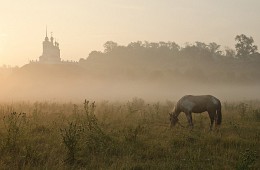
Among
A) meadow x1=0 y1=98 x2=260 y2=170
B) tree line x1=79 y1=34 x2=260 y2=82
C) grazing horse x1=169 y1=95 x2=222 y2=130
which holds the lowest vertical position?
meadow x1=0 y1=98 x2=260 y2=170

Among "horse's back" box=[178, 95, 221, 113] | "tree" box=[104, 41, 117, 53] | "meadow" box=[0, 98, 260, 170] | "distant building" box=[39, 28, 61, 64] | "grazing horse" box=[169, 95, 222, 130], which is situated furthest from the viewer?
"tree" box=[104, 41, 117, 53]

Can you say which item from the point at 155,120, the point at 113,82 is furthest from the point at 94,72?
the point at 155,120

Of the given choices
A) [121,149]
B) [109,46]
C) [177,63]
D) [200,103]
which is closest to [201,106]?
[200,103]

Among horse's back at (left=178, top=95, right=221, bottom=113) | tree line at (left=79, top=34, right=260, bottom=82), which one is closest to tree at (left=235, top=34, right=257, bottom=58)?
tree line at (left=79, top=34, right=260, bottom=82)

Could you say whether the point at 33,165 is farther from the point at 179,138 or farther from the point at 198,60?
the point at 198,60

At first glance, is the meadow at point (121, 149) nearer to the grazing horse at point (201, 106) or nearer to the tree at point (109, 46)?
the grazing horse at point (201, 106)

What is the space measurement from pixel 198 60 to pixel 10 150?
99632 mm

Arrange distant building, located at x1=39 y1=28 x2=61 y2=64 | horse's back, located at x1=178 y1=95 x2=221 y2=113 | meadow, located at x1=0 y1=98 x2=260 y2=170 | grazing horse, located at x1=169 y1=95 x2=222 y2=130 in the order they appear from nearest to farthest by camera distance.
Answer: meadow, located at x1=0 y1=98 x2=260 y2=170
grazing horse, located at x1=169 y1=95 x2=222 y2=130
horse's back, located at x1=178 y1=95 x2=221 y2=113
distant building, located at x1=39 y1=28 x2=61 y2=64

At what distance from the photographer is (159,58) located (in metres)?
117

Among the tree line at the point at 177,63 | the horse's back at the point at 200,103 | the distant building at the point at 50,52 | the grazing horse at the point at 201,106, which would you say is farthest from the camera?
the distant building at the point at 50,52

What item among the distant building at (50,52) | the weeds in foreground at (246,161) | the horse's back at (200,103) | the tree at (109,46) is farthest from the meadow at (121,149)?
the tree at (109,46)

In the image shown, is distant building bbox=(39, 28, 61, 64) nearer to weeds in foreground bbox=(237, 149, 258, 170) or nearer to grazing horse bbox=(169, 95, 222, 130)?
grazing horse bbox=(169, 95, 222, 130)

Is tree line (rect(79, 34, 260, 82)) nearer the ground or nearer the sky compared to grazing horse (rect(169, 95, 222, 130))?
nearer the sky

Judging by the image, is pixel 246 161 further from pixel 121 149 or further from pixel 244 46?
pixel 244 46
